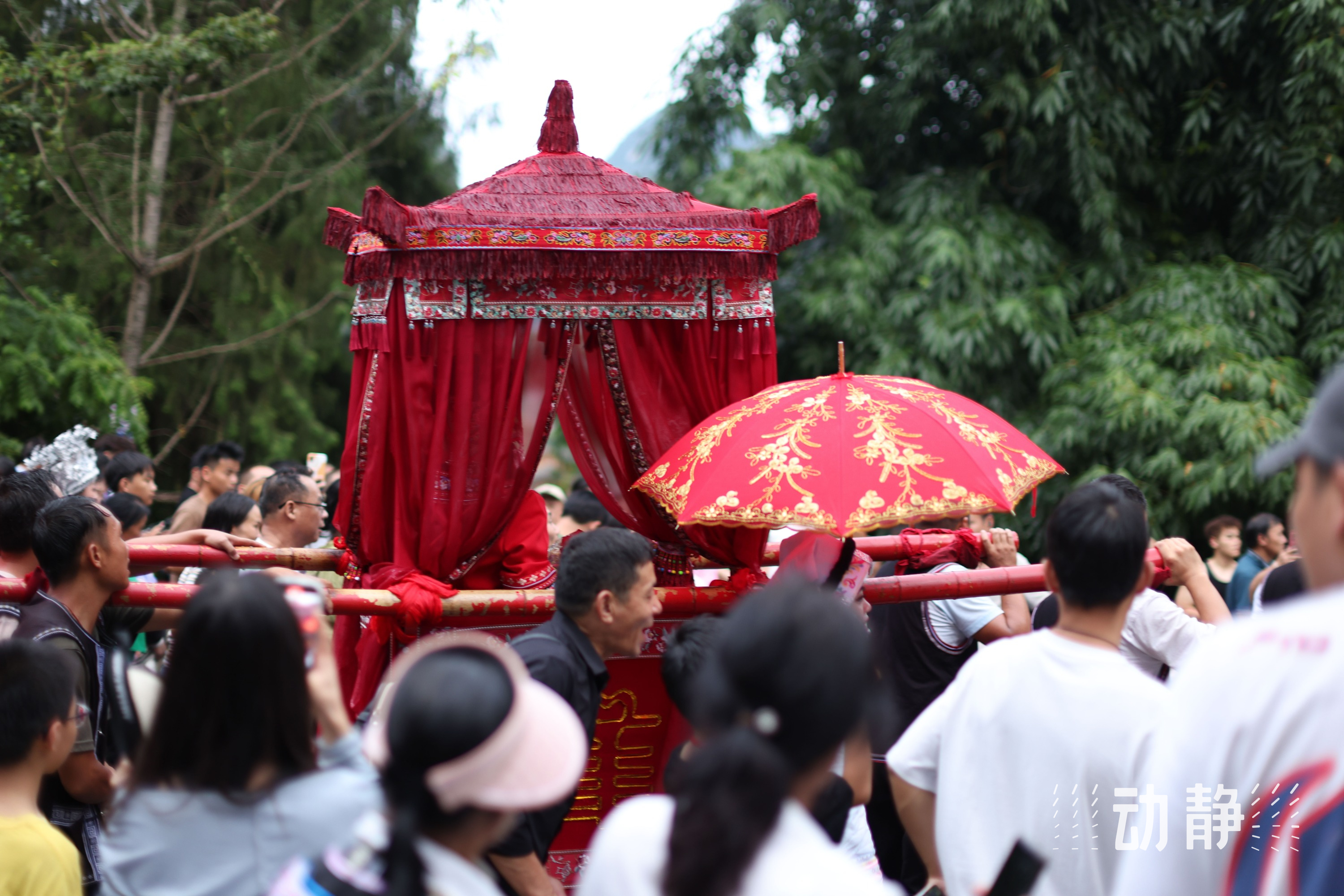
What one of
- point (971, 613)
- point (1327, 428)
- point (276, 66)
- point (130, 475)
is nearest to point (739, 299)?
point (971, 613)

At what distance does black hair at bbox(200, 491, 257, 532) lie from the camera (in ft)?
16.9

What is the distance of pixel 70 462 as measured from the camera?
17.2ft

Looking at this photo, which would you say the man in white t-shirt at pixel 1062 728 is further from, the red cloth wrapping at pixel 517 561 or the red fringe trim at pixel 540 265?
the red cloth wrapping at pixel 517 561

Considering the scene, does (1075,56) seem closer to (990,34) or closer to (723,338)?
(990,34)

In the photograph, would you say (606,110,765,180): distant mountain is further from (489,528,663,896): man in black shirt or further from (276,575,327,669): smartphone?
(276,575,327,669): smartphone

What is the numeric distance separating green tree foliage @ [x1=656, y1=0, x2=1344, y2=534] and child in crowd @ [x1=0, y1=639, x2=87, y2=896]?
22.6ft

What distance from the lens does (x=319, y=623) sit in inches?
75.1

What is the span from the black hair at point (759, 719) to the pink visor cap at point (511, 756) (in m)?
0.23

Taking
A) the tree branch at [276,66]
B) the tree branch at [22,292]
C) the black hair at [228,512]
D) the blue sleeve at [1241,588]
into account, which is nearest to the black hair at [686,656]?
the black hair at [228,512]

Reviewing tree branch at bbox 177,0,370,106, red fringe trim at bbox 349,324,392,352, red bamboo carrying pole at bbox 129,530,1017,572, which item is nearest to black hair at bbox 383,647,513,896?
red fringe trim at bbox 349,324,392,352

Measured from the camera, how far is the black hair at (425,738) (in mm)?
1500

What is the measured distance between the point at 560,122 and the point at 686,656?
8.26ft

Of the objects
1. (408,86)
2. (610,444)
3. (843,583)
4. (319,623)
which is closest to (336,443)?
(408,86)

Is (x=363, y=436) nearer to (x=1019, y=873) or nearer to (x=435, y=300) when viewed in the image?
(x=435, y=300)
